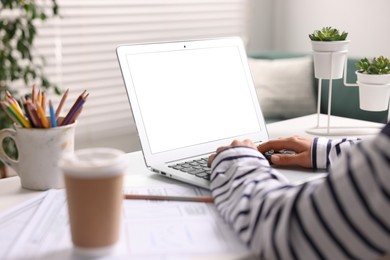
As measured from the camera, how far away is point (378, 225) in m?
0.60

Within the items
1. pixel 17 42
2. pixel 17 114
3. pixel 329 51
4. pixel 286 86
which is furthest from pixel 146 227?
pixel 286 86

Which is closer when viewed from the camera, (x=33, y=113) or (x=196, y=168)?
(x=33, y=113)

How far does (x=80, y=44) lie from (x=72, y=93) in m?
0.24

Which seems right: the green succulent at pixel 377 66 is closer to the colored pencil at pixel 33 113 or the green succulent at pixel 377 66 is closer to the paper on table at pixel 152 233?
the paper on table at pixel 152 233

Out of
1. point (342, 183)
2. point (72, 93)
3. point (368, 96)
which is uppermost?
point (342, 183)

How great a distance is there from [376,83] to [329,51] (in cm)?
16

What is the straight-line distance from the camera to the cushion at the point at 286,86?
2564 mm

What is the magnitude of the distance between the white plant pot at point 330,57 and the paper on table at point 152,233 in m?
0.72

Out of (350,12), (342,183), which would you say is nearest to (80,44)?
(350,12)

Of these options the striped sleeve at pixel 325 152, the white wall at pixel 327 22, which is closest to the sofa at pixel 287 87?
the white wall at pixel 327 22

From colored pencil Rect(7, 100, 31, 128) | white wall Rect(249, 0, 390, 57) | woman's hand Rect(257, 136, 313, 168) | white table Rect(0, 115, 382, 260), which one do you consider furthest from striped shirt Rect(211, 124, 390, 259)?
white wall Rect(249, 0, 390, 57)

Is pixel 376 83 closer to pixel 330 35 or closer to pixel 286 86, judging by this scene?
pixel 330 35

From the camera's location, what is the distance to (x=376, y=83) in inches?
56.2

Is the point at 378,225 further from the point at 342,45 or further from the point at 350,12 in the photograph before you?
the point at 350,12
